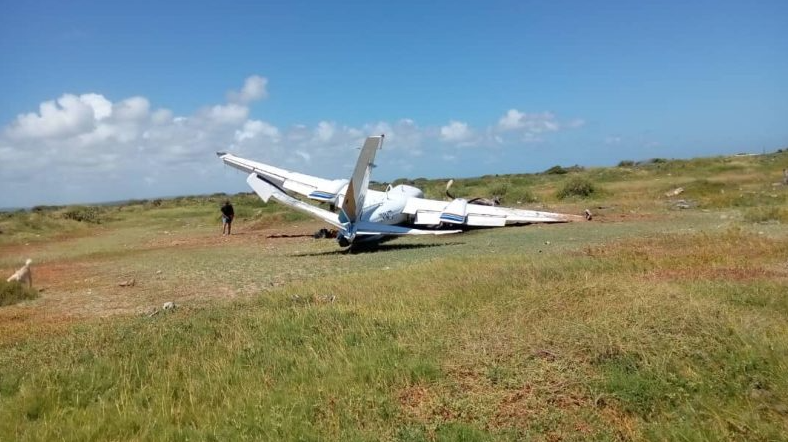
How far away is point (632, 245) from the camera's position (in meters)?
16.3

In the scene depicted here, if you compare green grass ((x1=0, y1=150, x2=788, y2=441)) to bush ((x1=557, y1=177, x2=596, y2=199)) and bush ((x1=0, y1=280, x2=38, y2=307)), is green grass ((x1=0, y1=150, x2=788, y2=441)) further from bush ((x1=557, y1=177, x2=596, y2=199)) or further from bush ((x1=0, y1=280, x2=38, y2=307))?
bush ((x1=557, y1=177, x2=596, y2=199))

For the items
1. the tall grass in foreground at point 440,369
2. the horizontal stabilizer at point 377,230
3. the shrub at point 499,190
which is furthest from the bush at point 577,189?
the tall grass in foreground at point 440,369

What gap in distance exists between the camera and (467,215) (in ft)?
90.1

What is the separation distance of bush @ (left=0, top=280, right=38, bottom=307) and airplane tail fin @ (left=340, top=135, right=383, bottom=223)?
428 inches

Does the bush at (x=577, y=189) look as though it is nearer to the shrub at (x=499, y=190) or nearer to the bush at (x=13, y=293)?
the shrub at (x=499, y=190)

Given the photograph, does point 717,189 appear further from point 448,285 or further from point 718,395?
point 718,395

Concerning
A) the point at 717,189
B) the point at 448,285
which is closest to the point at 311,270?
the point at 448,285

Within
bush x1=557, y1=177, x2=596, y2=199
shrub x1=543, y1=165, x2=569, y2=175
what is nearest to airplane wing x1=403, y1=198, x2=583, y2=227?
bush x1=557, y1=177, x2=596, y2=199

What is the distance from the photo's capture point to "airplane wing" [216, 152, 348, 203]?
31.5m

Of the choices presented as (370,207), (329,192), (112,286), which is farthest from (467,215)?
(112,286)

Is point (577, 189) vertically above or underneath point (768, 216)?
above

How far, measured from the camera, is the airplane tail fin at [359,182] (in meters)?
21.5

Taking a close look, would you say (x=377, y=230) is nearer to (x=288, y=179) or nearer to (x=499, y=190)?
(x=288, y=179)

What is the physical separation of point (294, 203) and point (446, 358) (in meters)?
18.1
